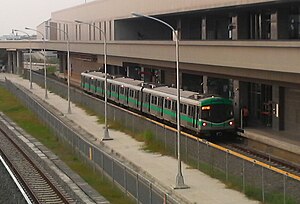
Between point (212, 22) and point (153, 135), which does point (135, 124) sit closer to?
point (153, 135)

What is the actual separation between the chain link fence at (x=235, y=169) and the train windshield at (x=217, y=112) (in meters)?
3.15

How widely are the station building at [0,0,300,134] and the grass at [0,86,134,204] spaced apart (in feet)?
30.4

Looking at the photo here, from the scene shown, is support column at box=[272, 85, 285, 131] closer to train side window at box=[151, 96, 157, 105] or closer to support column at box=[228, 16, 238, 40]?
support column at box=[228, 16, 238, 40]

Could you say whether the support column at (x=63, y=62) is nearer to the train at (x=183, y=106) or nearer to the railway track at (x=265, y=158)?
the train at (x=183, y=106)

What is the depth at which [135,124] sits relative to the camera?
42.2m

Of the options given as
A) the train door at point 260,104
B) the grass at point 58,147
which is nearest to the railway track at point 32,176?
the grass at point 58,147

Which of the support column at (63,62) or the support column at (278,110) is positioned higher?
the support column at (63,62)

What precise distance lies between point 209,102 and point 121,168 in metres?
13.2

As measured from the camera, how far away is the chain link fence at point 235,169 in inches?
840

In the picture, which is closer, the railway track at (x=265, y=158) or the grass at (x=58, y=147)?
the grass at (x=58, y=147)

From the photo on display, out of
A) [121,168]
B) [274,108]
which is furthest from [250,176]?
[274,108]

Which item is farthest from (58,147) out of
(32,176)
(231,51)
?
(231,51)

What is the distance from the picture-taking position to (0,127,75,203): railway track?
26.5m

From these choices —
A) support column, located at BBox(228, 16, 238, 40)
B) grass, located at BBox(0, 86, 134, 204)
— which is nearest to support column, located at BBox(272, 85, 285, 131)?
support column, located at BBox(228, 16, 238, 40)
